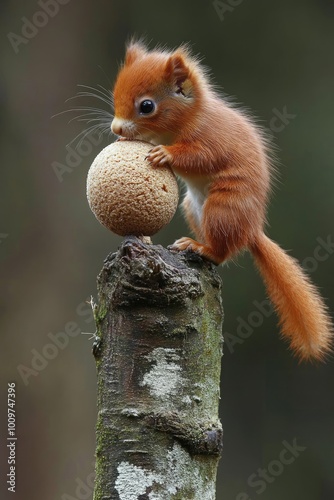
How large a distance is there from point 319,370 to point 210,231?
4642 millimetres

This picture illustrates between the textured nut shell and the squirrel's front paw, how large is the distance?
0.02m

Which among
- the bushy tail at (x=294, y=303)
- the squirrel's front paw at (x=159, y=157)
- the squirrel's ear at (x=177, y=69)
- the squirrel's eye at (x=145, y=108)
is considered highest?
the squirrel's ear at (x=177, y=69)

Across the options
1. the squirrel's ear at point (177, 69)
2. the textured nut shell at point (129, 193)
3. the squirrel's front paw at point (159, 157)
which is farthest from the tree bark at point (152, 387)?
the squirrel's ear at point (177, 69)

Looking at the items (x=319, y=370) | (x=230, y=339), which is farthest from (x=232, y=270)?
(x=319, y=370)

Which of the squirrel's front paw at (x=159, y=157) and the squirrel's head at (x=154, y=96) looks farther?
the squirrel's head at (x=154, y=96)

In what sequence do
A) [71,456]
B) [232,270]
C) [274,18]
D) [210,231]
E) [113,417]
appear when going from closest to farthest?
1. [113,417]
2. [210,231]
3. [71,456]
4. [232,270]
5. [274,18]

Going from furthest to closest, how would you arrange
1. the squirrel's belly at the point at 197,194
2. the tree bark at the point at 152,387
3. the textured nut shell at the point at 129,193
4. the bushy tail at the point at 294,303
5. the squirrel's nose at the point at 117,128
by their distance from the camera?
the bushy tail at the point at 294,303, the squirrel's belly at the point at 197,194, the squirrel's nose at the point at 117,128, the textured nut shell at the point at 129,193, the tree bark at the point at 152,387

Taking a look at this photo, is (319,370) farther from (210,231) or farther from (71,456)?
(210,231)

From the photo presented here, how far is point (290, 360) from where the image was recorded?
6.96 m

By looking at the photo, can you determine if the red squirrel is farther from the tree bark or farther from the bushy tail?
the tree bark

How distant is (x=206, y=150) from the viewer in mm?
2654

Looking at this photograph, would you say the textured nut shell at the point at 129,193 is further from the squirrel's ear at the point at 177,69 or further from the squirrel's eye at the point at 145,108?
the squirrel's ear at the point at 177,69

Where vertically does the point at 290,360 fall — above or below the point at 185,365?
above

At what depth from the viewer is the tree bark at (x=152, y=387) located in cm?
202
